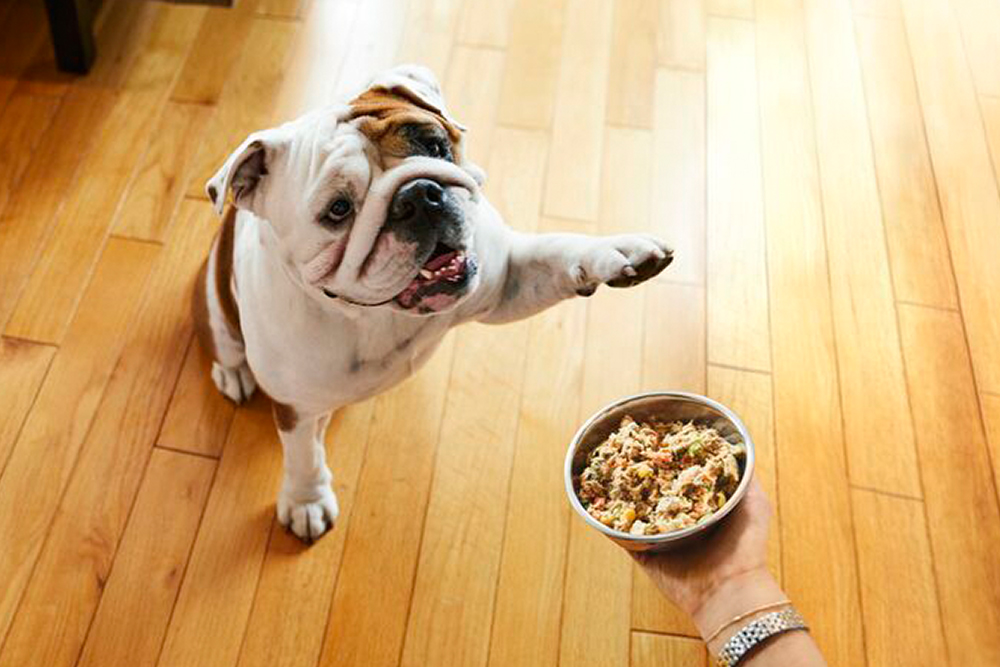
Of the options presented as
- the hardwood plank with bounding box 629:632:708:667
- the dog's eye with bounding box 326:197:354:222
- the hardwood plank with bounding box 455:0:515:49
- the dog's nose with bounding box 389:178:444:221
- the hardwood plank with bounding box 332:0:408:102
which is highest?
the dog's nose with bounding box 389:178:444:221

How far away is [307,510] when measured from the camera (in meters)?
2.11

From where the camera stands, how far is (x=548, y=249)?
172 centimetres

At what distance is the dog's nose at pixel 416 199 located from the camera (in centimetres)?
146

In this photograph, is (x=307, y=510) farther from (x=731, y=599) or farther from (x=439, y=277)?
(x=731, y=599)

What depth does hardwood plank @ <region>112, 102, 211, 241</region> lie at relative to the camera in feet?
8.45

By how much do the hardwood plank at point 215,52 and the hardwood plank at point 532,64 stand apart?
0.71 metres

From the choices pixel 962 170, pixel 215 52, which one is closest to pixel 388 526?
pixel 215 52

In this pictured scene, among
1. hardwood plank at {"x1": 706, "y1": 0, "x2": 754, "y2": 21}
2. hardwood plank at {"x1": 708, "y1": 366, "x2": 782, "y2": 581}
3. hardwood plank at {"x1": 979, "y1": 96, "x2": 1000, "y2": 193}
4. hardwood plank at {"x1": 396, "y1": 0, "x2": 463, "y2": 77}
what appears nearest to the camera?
hardwood plank at {"x1": 708, "y1": 366, "x2": 782, "y2": 581}

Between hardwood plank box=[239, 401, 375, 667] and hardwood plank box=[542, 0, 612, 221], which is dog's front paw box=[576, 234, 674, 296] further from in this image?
hardwood plank box=[542, 0, 612, 221]

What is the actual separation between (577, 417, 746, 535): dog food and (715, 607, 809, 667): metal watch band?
0.59 feet

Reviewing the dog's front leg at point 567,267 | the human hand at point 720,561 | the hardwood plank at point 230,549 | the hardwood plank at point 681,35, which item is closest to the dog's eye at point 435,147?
the dog's front leg at point 567,267

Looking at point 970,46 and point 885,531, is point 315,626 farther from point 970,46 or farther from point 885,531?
point 970,46

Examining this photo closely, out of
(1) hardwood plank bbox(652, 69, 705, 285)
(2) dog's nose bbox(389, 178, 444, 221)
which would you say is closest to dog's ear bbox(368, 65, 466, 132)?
(2) dog's nose bbox(389, 178, 444, 221)

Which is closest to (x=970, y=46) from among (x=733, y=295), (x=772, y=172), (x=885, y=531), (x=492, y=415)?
(x=772, y=172)
